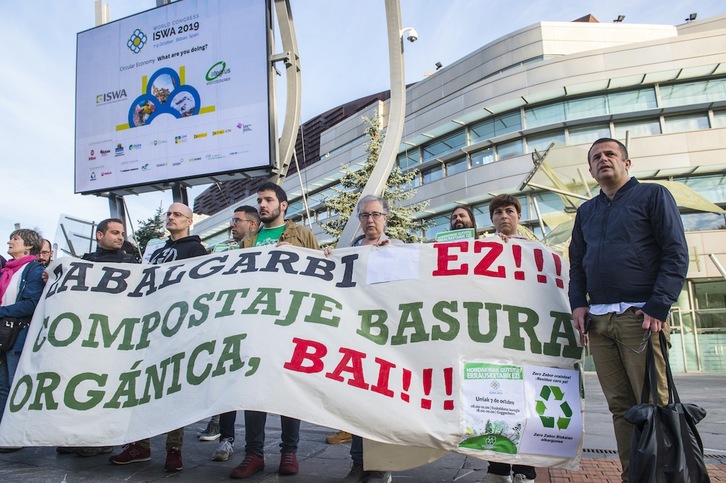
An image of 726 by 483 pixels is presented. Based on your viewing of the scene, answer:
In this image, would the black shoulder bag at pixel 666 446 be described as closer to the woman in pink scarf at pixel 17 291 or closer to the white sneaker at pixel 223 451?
the white sneaker at pixel 223 451

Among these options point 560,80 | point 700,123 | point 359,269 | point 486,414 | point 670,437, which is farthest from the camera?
point 560,80

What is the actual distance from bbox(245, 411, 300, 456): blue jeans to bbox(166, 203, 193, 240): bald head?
172cm

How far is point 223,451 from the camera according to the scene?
166 inches

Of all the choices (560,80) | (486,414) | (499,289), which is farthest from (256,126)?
(560,80)

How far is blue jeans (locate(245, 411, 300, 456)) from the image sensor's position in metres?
3.80

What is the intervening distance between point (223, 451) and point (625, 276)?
310 centimetres

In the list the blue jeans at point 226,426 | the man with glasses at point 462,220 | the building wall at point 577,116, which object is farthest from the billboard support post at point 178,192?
the building wall at point 577,116

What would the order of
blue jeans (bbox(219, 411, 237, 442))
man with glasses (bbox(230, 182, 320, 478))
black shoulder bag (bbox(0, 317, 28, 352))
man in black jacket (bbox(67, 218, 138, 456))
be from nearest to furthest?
1. man with glasses (bbox(230, 182, 320, 478))
2. blue jeans (bbox(219, 411, 237, 442))
3. man in black jacket (bbox(67, 218, 138, 456))
4. black shoulder bag (bbox(0, 317, 28, 352))

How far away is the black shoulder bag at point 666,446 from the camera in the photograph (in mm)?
2480

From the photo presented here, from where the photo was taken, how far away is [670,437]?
2.55m

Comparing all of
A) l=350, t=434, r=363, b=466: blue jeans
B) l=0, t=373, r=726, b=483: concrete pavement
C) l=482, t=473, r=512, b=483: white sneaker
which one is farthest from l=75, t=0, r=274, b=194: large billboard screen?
l=482, t=473, r=512, b=483: white sneaker

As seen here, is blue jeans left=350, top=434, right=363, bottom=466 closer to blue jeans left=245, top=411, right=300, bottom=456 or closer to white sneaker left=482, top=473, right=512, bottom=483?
blue jeans left=245, top=411, right=300, bottom=456

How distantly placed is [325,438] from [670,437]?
3342 millimetres

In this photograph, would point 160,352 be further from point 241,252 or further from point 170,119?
point 170,119
